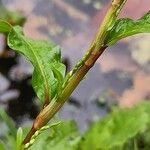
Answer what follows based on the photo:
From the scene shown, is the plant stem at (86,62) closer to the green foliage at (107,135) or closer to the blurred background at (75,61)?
the green foliage at (107,135)

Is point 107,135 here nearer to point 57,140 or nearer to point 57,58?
point 57,140

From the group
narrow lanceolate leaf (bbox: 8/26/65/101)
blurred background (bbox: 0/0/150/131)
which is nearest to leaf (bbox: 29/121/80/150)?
narrow lanceolate leaf (bbox: 8/26/65/101)

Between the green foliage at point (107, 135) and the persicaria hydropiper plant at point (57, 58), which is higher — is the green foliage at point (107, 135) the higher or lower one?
the lower one

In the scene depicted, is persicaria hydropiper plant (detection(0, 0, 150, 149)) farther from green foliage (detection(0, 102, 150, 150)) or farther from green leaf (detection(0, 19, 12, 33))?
green foliage (detection(0, 102, 150, 150))

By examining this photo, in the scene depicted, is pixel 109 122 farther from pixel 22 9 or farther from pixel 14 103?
pixel 22 9

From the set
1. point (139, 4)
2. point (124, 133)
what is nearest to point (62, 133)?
point (124, 133)

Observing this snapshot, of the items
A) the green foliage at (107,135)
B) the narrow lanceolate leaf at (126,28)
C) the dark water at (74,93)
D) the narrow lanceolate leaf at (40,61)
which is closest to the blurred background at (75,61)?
the dark water at (74,93)
